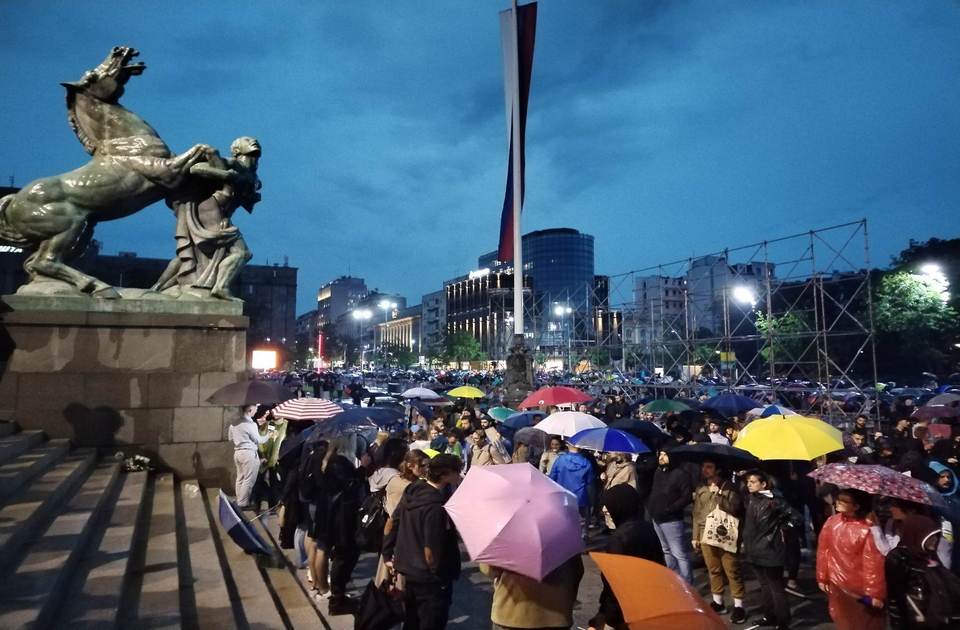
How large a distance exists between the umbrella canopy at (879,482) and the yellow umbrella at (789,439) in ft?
4.10

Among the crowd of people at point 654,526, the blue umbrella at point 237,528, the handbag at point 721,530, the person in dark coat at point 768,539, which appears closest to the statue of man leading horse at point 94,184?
the crowd of people at point 654,526

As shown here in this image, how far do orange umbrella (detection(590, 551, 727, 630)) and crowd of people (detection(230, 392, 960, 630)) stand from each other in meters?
0.10

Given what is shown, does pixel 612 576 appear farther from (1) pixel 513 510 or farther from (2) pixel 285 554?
(2) pixel 285 554

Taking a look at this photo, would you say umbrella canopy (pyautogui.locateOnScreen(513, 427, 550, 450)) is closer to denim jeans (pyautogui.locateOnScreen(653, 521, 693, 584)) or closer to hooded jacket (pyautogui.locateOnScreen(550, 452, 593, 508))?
hooded jacket (pyautogui.locateOnScreen(550, 452, 593, 508))

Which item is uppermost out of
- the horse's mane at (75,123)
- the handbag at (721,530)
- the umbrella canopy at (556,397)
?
the horse's mane at (75,123)

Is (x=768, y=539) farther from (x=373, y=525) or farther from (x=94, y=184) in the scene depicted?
(x=94, y=184)

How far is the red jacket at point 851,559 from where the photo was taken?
13.7 ft

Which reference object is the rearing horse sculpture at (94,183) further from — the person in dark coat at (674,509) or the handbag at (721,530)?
the handbag at (721,530)

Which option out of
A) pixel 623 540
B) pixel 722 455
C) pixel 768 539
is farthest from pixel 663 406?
pixel 623 540

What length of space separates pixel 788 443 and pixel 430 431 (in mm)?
6824

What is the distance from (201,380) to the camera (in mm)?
9359

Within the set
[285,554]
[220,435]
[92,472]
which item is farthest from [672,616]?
[220,435]

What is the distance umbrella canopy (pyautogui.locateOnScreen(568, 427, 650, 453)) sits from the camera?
24.2 ft

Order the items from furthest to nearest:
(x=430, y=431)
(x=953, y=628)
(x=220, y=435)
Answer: (x=430, y=431) < (x=220, y=435) < (x=953, y=628)
